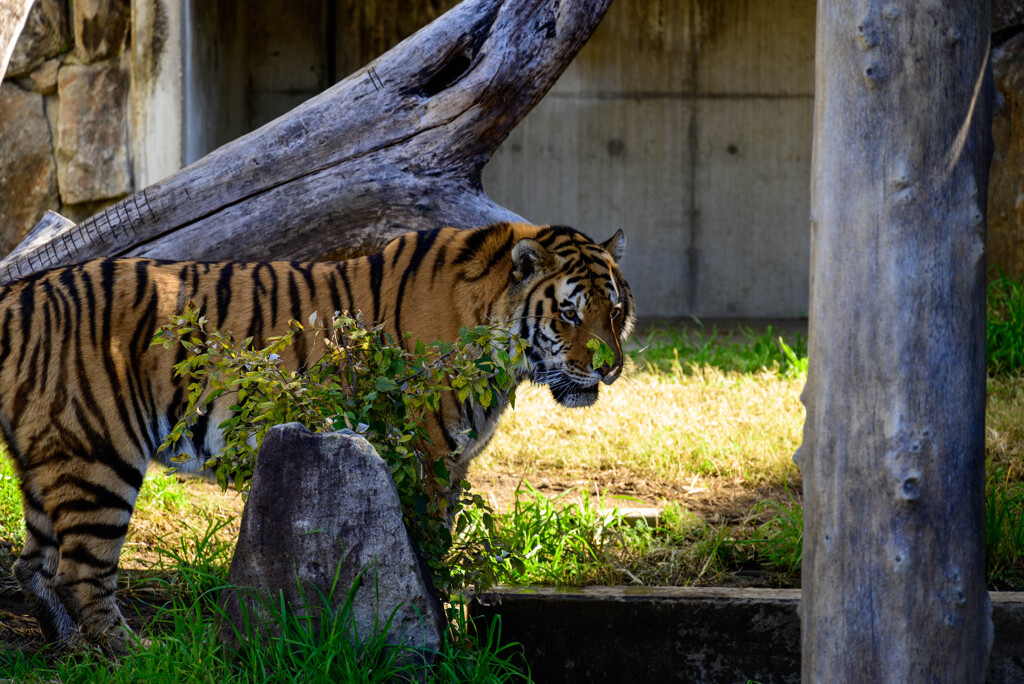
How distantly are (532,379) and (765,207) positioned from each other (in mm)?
5906

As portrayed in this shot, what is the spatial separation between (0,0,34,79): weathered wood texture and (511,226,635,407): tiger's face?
188cm

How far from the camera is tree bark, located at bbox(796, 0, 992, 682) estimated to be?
1.92 m

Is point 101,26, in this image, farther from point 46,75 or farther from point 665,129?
point 665,129

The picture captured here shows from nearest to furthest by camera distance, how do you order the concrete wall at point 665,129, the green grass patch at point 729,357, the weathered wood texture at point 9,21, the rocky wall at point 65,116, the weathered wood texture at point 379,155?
1. the weathered wood texture at point 9,21
2. the weathered wood texture at point 379,155
3. the green grass patch at point 729,357
4. the rocky wall at point 65,116
5. the concrete wall at point 665,129

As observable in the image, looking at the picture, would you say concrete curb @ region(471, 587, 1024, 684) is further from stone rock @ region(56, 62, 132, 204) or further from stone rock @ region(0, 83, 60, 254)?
stone rock @ region(0, 83, 60, 254)

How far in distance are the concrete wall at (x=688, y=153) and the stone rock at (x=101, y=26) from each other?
10.6 feet

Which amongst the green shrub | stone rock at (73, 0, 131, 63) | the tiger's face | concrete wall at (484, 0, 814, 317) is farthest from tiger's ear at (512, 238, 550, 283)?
concrete wall at (484, 0, 814, 317)

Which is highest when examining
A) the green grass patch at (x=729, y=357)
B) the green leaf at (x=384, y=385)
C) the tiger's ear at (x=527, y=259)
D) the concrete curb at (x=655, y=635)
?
Answer: the tiger's ear at (x=527, y=259)

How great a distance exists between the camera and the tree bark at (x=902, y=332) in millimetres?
1916

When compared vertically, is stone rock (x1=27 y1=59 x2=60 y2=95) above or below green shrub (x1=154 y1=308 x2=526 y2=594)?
above

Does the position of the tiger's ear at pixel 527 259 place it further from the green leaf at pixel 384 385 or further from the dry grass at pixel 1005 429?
the dry grass at pixel 1005 429

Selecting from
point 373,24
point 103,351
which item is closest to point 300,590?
point 103,351

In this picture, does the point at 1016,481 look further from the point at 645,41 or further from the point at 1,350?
the point at 645,41

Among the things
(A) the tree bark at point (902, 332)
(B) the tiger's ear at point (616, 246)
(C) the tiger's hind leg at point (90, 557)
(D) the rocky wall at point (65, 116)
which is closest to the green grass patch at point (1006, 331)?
(B) the tiger's ear at point (616, 246)
